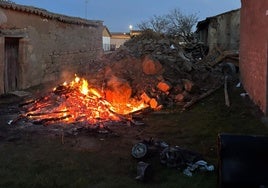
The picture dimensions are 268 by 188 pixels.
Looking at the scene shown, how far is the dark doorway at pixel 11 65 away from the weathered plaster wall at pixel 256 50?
8.13m

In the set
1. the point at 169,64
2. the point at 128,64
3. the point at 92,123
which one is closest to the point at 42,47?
the point at 128,64

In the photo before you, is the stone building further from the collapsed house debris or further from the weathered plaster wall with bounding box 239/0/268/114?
the weathered plaster wall with bounding box 239/0/268/114

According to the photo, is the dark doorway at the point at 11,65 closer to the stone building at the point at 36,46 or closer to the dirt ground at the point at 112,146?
the stone building at the point at 36,46

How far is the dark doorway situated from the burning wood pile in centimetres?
249

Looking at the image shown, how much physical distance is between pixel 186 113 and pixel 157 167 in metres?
4.68

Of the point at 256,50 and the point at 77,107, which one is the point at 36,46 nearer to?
the point at 77,107

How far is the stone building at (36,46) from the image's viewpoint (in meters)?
13.9

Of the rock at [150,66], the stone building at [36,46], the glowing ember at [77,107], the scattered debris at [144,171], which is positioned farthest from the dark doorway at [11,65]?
the scattered debris at [144,171]

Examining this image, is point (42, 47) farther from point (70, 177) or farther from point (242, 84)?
point (70, 177)

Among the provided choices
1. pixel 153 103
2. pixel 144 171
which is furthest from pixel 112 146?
pixel 153 103

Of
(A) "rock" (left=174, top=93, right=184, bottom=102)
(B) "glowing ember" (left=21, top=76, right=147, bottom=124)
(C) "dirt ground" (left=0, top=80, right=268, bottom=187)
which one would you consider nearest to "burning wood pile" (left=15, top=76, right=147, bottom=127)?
(B) "glowing ember" (left=21, top=76, right=147, bottom=124)

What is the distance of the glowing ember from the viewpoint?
33.7 ft

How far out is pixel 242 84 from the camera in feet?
47.2

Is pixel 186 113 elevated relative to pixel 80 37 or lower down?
lower down
